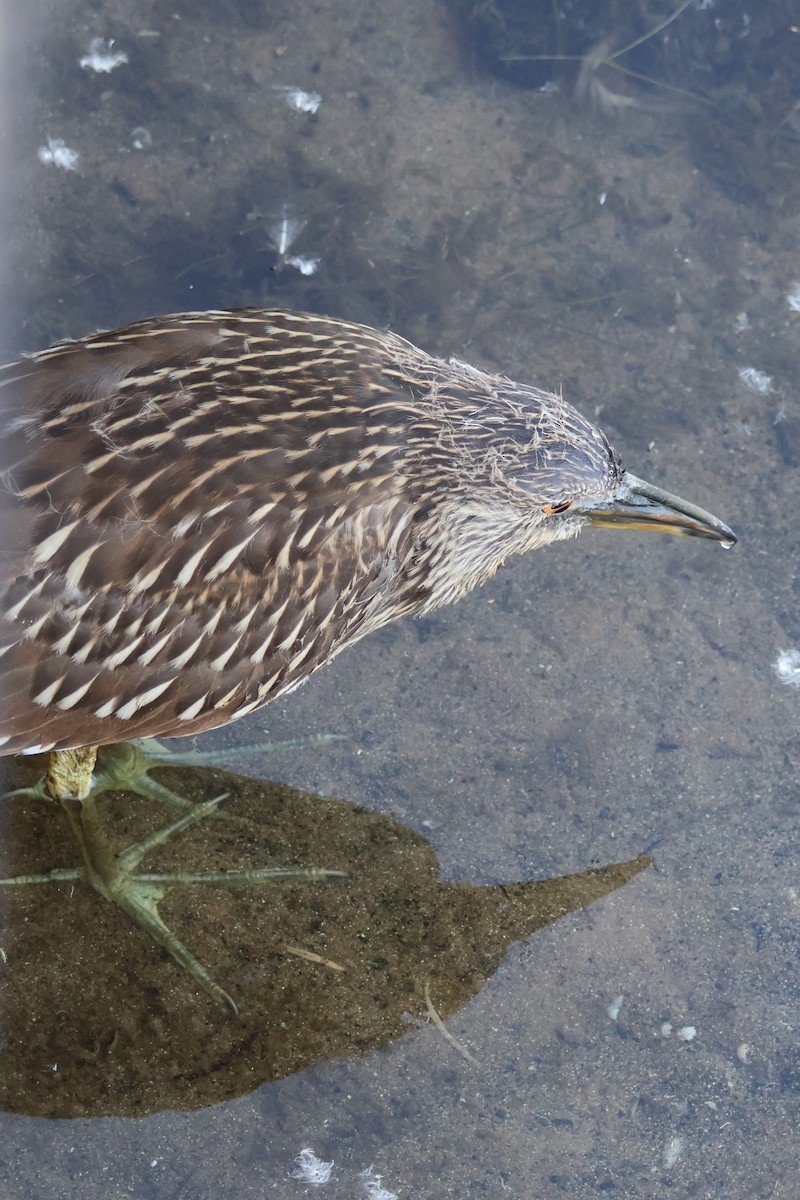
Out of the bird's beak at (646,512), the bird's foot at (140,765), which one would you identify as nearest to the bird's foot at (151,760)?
the bird's foot at (140,765)

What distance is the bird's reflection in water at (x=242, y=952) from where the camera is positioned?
9.50 ft

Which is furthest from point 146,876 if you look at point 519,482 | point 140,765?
point 519,482

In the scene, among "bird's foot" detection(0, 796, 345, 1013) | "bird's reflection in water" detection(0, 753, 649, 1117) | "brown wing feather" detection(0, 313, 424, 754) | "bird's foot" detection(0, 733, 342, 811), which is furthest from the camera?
"bird's foot" detection(0, 733, 342, 811)

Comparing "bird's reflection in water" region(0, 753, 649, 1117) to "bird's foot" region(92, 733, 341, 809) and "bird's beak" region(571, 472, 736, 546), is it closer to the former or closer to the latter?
"bird's foot" region(92, 733, 341, 809)

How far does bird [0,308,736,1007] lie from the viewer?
98.7 inches

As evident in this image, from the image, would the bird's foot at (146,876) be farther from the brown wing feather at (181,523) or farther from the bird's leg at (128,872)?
the brown wing feather at (181,523)

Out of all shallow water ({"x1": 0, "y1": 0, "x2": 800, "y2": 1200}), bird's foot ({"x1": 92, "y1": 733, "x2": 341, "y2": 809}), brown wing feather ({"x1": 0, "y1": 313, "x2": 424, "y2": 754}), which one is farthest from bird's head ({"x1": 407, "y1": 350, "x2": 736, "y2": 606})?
bird's foot ({"x1": 92, "y1": 733, "x2": 341, "y2": 809})

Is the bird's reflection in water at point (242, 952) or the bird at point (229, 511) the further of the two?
the bird's reflection in water at point (242, 952)

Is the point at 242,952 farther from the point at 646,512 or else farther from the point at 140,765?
the point at 646,512

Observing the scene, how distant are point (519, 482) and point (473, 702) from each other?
78 cm

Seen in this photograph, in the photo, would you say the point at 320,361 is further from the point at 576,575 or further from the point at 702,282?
the point at 702,282

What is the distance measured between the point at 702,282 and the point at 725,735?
171 cm

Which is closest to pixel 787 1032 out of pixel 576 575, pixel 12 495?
pixel 576 575

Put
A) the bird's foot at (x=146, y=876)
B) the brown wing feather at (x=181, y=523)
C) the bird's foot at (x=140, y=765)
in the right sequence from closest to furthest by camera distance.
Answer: the brown wing feather at (x=181, y=523)
the bird's foot at (x=146, y=876)
the bird's foot at (x=140, y=765)
